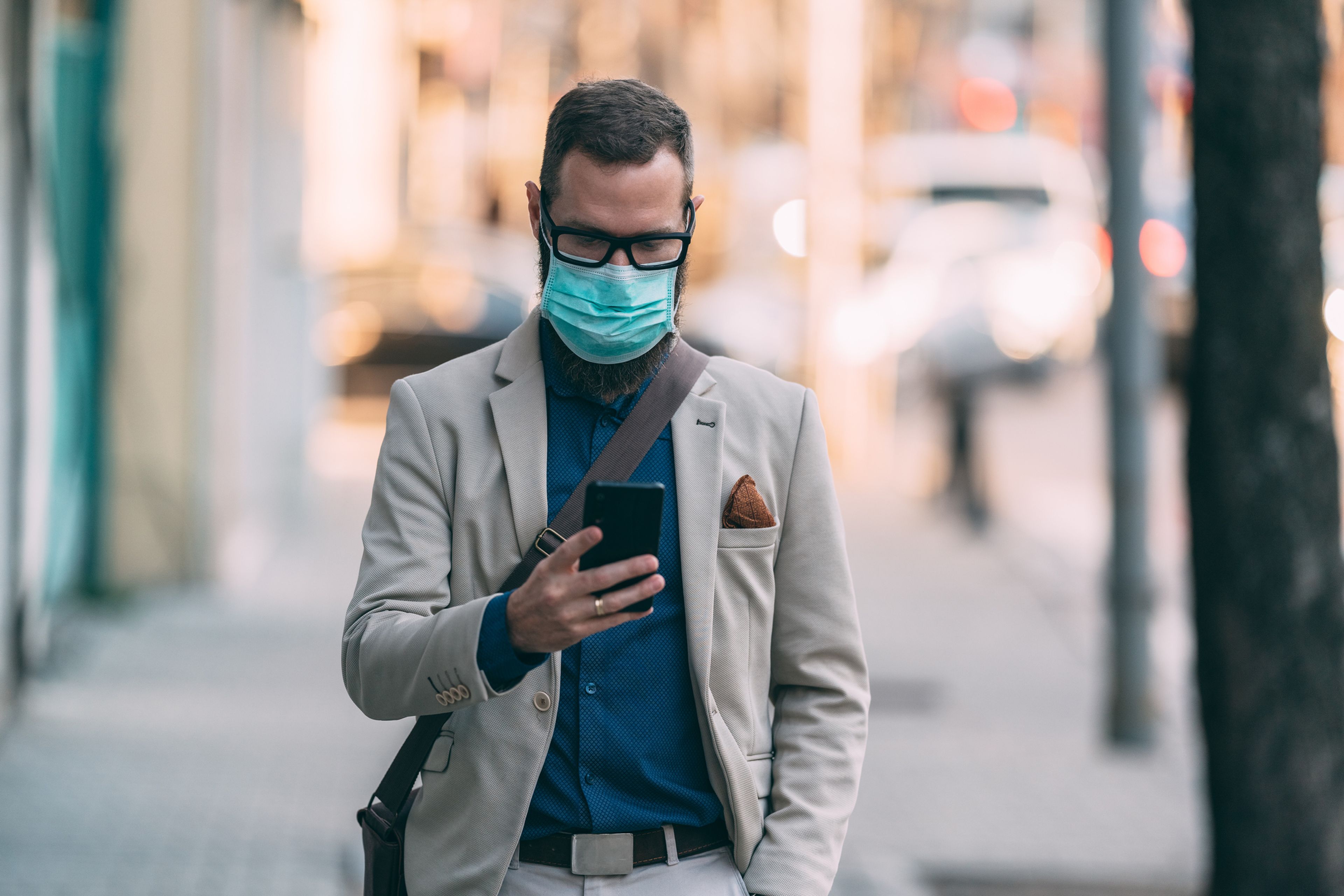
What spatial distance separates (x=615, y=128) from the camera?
7.47ft

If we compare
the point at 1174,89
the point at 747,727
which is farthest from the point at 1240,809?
the point at 1174,89

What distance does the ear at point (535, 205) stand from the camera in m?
2.45

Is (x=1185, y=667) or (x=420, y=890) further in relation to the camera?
(x=1185, y=667)

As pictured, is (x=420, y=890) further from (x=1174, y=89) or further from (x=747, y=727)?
(x=1174, y=89)

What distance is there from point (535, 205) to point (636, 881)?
97 centimetres

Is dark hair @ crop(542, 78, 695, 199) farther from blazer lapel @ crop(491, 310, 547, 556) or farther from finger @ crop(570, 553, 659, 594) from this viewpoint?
finger @ crop(570, 553, 659, 594)

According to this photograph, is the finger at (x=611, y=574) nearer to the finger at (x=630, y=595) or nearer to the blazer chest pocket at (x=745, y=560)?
the finger at (x=630, y=595)

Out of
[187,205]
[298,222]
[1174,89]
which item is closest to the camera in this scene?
[187,205]

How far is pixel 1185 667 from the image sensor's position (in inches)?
350

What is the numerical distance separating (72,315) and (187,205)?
1.04 meters

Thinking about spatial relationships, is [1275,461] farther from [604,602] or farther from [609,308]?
[604,602]

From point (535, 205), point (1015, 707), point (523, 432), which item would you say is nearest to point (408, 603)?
point (523, 432)

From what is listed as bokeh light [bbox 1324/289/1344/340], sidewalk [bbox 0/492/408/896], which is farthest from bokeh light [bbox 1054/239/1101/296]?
sidewalk [bbox 0/492/408/896]

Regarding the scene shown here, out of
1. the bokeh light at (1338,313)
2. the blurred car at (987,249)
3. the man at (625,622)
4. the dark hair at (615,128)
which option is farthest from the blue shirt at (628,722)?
the bokeh light at (1338,313)
